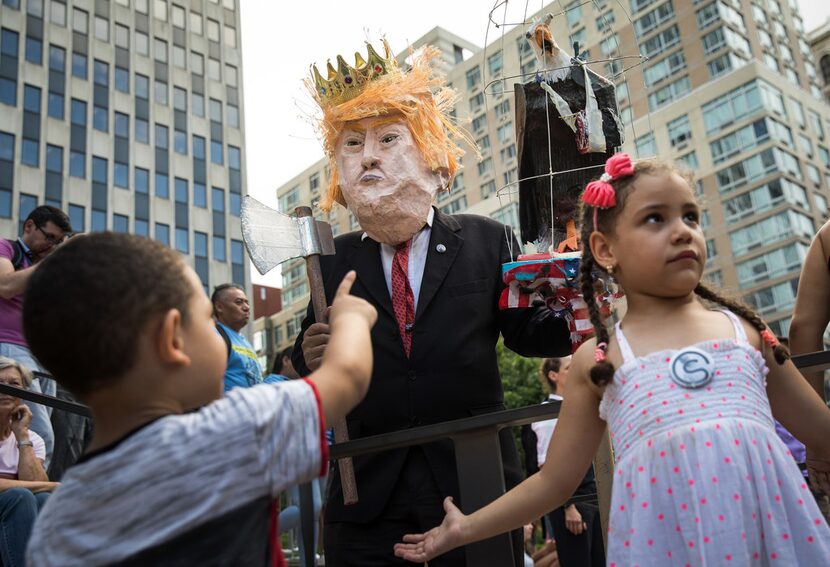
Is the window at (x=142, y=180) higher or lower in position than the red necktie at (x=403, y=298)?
higher

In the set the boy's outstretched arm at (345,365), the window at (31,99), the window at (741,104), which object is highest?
the window at (31,99)

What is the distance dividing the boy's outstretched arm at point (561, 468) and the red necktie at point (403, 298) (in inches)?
30.9

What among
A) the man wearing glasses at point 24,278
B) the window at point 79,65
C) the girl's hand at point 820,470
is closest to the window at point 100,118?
the window at point 79,65

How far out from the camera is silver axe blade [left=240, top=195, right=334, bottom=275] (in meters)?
2.66

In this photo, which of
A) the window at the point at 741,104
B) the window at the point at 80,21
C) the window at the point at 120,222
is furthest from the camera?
the window at the point at 80,21

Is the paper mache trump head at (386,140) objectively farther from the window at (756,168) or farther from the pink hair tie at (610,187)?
the window at (756,168)

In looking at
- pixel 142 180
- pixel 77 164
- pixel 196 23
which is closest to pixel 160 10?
pixel 196 23

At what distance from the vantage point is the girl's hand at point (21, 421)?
12.8 ft

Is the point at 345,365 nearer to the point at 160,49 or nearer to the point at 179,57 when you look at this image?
the point at 160,49

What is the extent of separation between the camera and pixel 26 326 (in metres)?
1.49

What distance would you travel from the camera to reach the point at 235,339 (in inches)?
205

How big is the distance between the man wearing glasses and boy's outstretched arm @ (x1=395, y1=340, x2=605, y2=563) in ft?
9.85

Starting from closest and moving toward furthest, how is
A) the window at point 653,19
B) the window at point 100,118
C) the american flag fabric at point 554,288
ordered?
the american flag fabric at point 554,288 → the window at point 100,118 → the window at point 653,19

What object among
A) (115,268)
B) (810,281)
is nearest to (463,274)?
(810,281)
